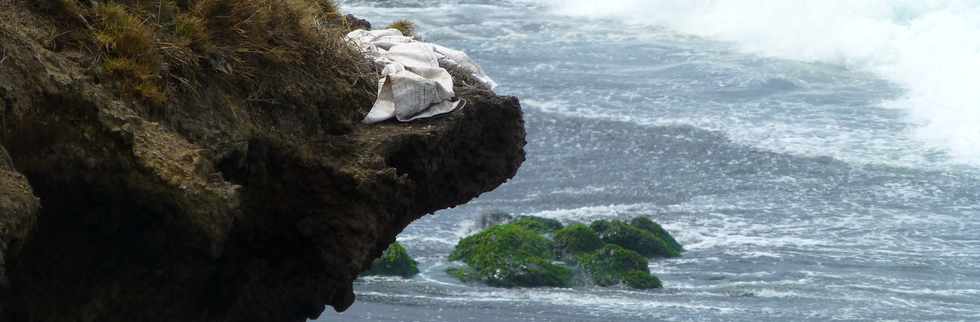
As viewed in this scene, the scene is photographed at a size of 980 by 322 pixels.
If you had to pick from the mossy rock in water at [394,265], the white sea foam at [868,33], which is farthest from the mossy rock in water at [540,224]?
the white sea foam at [868,33]

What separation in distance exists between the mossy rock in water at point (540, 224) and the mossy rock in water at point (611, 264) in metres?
1.03

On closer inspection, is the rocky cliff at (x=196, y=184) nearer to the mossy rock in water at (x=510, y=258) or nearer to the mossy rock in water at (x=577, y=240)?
the mossy rock in water at (x=510, y=258)

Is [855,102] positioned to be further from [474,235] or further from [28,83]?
[28,83]

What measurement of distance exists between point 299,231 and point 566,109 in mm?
21587

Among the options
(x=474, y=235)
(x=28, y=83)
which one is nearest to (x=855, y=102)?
(x=474, y=235)

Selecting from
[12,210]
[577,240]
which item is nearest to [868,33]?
[577,240]

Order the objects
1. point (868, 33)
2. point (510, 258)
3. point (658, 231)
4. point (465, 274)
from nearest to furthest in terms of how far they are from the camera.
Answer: point (465, 274) < point (510, 258) < point (658, 231) < point (868, 33)

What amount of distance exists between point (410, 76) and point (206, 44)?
99 cm

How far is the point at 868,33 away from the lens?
3847cm

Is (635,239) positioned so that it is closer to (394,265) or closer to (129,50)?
(394,265)

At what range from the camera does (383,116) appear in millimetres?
7578

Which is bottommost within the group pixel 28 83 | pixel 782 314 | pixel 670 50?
pixel 782 314

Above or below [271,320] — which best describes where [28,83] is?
above

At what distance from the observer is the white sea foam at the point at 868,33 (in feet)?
110
